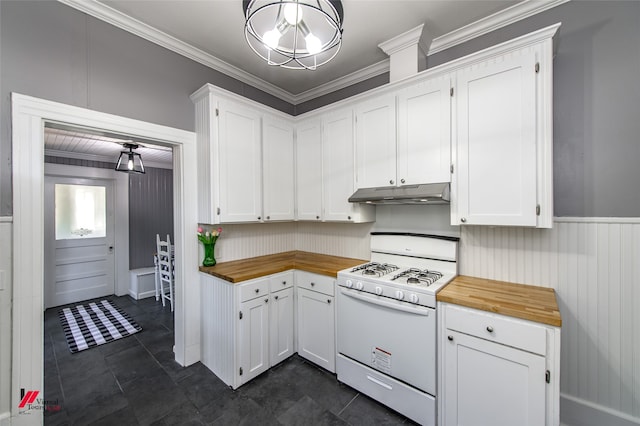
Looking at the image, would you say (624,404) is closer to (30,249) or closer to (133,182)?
(30,249)

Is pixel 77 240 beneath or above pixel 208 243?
beneath

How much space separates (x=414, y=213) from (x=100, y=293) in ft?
18.0

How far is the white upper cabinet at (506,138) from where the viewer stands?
5.24 ft

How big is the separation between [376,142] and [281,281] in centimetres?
161

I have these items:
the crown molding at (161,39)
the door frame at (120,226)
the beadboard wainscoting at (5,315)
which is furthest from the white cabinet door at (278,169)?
the door frame at (120,226)

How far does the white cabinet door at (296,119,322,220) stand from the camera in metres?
2.82

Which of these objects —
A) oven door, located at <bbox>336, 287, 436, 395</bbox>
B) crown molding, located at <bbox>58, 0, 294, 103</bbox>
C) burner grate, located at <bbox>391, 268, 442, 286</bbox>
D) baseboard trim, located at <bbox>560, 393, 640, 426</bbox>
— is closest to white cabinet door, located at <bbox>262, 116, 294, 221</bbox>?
crown molding, located at <bbox>58, 0, 294, 103</bbox>

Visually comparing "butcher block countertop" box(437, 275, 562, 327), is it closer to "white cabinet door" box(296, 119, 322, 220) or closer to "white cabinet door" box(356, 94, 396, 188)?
"white cabinet door" box(356, 94, 396, 188)

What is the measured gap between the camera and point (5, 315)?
1.59m

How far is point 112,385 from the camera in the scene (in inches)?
86.5

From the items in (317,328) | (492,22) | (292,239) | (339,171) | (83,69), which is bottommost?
A: (317,328)

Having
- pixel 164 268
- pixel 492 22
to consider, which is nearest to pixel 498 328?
pixel 492 22

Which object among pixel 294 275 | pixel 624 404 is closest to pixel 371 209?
pixel 294 275

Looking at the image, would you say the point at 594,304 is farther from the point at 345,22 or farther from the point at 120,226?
the point at 120,226
